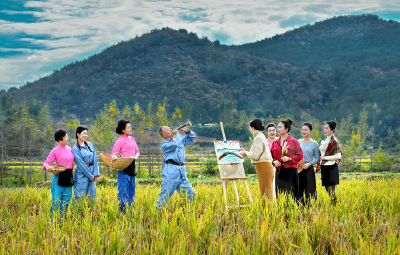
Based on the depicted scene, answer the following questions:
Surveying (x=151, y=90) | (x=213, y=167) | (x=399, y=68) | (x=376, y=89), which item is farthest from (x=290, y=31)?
(x=213, y=167)

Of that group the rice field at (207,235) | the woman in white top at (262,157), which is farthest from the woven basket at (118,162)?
the woman in white top at (262,157)

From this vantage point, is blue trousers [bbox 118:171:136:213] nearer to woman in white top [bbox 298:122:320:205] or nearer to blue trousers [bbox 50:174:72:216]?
blue trousers [bbox 50:174:72:216]

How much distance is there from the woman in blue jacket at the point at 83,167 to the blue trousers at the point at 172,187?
4.66ft

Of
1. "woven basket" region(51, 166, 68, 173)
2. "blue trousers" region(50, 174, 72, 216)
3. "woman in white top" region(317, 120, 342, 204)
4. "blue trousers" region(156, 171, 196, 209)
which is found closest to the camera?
"woven basket" region(51, 166, 68, 173)

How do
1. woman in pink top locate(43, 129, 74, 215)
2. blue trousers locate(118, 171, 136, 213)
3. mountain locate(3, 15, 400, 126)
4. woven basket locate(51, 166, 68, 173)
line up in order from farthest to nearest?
mountain locate(3, 15, 400, 126) → blue trousers locate(118, 171, 136, 213) → woman in pink top locate(43, 129, 74, 215) → woven basket locate(51, 166, 68, 173)

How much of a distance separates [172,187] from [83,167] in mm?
1789

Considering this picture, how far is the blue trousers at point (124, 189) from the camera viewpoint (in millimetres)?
6109

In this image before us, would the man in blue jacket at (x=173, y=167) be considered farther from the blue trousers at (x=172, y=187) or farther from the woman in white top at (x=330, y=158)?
the woman in white top at (x=330, y=158)

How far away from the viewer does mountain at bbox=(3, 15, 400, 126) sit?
87312mm

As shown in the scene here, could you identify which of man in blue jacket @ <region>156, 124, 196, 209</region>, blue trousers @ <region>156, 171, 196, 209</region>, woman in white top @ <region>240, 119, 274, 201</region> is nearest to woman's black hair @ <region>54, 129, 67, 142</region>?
man in blue jacket @ <region>156, 124, 196, 209</region>

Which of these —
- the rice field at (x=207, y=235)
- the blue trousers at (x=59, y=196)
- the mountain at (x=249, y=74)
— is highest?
the mountain at (x=249, y=74)

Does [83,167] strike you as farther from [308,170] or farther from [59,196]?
[308,170]

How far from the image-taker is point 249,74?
4422 inches

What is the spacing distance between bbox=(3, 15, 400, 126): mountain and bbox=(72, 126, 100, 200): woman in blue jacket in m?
68.3
